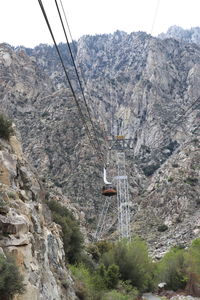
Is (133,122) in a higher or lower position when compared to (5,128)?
higher

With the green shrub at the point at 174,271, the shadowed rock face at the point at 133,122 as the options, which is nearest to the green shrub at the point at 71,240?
the green shrub at the point at 174,271

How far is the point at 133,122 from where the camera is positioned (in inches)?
3740

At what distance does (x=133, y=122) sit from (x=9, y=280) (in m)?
88.1

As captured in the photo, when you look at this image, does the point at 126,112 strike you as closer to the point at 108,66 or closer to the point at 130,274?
the point at 108,66

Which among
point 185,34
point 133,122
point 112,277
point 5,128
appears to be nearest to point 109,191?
point 112,277

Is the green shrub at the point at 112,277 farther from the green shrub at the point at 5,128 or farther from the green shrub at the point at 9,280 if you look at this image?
the green shrub at the point at 9,280

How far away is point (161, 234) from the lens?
50219 mm

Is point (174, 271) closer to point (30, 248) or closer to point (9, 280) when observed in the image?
point (30, 248)

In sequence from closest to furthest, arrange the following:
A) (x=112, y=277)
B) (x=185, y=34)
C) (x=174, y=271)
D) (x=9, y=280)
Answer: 1. (x=9, y=280)
2. (x=112, y=277)
3. (x=174, y=271)
4. (x=185, y=34)

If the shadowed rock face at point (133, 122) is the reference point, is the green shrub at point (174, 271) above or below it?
below

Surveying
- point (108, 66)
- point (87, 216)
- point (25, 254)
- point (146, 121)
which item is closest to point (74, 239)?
point (25, 254)

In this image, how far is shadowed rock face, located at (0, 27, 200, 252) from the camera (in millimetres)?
57344

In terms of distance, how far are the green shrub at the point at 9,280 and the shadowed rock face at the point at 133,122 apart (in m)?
39.9

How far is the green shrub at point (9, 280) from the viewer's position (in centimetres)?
819
